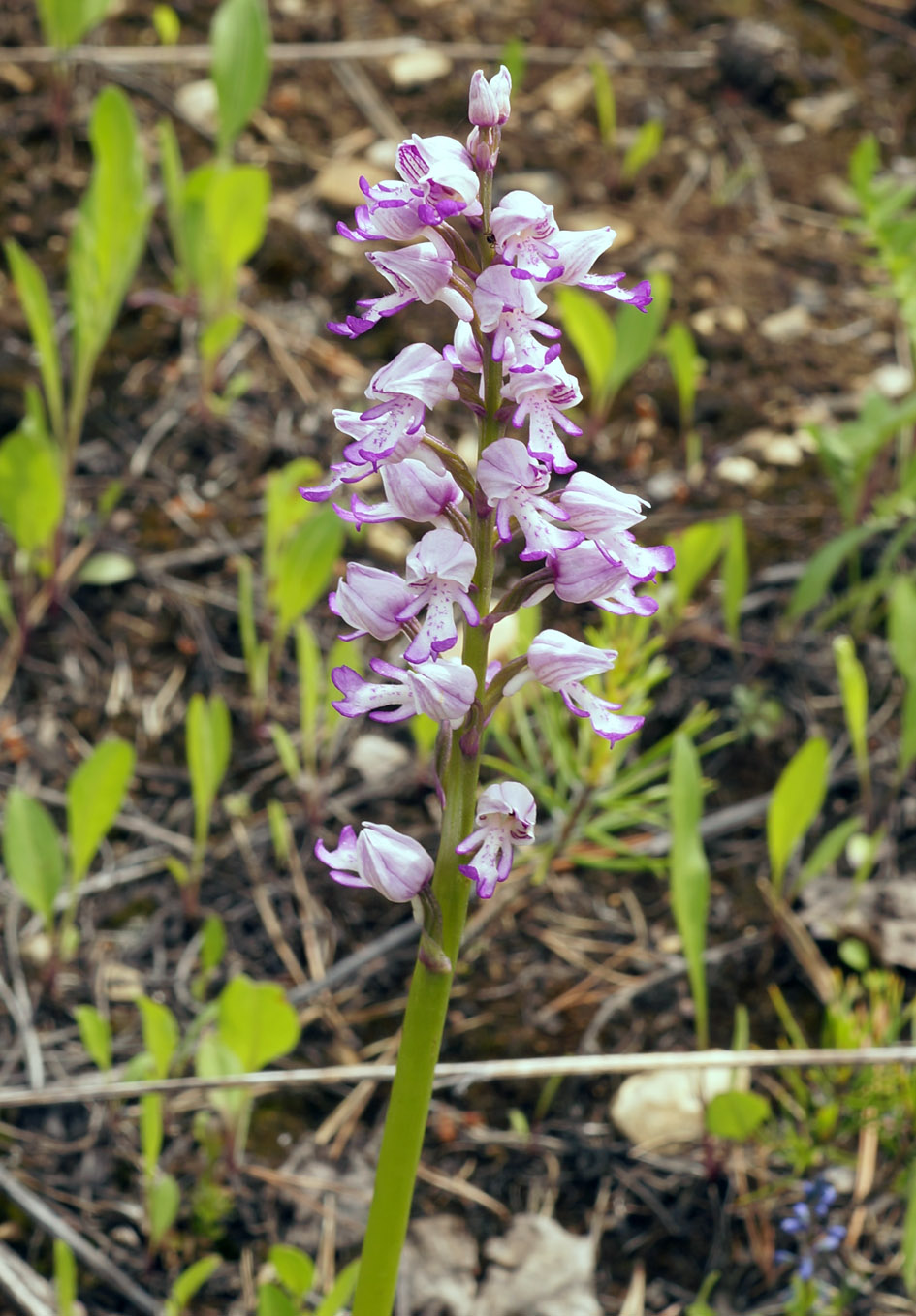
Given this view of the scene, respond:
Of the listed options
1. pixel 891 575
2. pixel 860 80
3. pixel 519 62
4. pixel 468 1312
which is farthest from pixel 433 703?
pixel 860 80

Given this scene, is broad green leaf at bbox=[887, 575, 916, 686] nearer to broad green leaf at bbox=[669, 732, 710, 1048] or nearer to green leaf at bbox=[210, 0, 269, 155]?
broad green leaf at bbox=[669, 732, 710, 1048]

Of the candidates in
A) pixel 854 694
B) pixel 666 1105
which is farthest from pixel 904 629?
pixel 666 1105

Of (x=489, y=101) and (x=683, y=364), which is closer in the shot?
(x=489, y=101)

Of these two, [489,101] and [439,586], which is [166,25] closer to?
[489,101]

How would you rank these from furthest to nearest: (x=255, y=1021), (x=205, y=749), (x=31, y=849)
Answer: (x=205, y=749) < (x=31, y=849) < (x=255, y=1021)

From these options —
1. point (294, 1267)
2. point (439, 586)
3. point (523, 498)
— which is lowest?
point (294, 1267)

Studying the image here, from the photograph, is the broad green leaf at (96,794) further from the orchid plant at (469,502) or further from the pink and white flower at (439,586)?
the pink and white flower at (439,586)

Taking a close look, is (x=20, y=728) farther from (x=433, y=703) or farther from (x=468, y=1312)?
(x=433, y=703)
